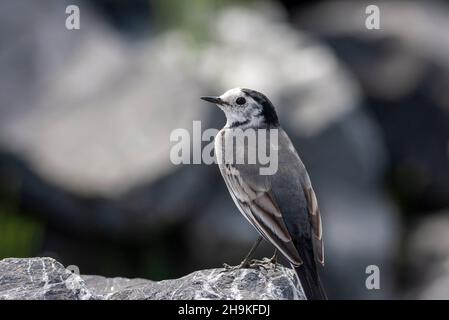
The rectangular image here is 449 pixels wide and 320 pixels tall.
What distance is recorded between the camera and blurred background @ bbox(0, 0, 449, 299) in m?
14.1

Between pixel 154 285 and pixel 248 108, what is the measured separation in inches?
72.3

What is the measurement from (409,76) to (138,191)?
271 inches

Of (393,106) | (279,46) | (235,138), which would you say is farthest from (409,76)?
(235,138)

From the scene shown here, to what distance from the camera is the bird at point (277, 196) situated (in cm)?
832

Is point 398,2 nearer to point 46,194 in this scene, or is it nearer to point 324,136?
point 324,136

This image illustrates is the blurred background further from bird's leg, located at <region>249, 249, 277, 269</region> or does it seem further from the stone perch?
the stone perch

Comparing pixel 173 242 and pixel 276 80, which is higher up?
pixel 276 80

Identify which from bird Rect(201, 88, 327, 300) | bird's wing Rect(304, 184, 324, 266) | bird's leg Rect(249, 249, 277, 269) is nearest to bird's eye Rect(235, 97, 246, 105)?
bird Rect(201, 88, 327, 300)

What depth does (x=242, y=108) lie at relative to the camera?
9430 millimetres

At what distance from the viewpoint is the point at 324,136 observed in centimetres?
1520

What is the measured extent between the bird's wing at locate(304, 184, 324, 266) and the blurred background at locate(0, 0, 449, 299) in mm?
4764

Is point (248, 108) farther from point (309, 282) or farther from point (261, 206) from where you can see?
point (309, 282)

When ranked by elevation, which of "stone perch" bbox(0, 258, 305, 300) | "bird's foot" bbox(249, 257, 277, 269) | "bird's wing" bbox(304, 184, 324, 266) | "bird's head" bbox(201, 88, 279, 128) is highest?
"bird's head" bbox(201, 88, 279, 128)
